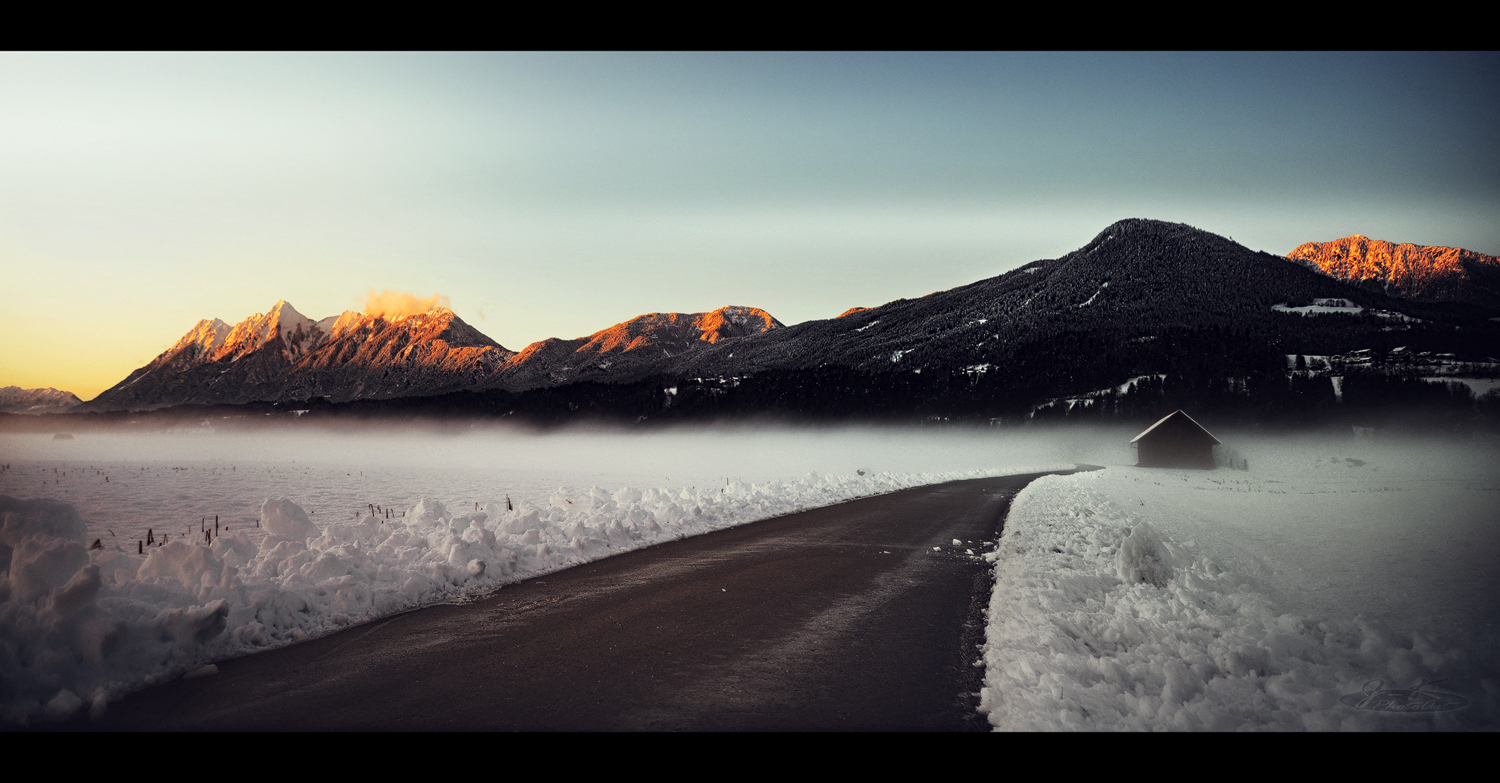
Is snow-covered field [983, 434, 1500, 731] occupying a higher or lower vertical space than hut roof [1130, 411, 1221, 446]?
higher

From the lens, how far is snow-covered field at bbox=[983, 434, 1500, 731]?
183 inches

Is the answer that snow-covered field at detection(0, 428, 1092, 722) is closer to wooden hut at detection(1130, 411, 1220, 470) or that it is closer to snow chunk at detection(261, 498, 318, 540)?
snow chunk at detection(261, 498, 318, 540)

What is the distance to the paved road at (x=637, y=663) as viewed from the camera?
4.54 meters

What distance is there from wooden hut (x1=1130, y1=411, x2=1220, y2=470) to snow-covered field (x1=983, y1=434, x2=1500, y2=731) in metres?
48.0

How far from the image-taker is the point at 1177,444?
193 ft

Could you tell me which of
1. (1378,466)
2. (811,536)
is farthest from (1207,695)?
(1378,466)

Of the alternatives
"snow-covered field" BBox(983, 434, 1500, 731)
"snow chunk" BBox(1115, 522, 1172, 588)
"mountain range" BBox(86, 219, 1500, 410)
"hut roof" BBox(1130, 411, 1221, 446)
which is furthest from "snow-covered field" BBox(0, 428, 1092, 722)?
"hut roof" BBox(1130, 411, 1221, 446)

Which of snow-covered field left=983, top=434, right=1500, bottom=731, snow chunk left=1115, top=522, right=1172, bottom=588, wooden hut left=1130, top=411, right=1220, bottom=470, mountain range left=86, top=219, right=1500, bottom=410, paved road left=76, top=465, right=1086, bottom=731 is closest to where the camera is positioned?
paved road left=76, top=465, right=1086, bottom=731

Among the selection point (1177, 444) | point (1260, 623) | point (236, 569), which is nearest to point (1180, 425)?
point (1177, 444)

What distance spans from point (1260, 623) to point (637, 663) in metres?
6.41

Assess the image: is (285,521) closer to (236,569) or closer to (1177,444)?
(236,569)

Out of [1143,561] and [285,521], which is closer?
[1143,561]

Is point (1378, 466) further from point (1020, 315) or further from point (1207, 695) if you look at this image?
point (1020, 315)

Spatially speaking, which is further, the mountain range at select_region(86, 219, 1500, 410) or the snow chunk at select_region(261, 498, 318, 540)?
the mountain range at select_region(86, 219, 1500, 410)
